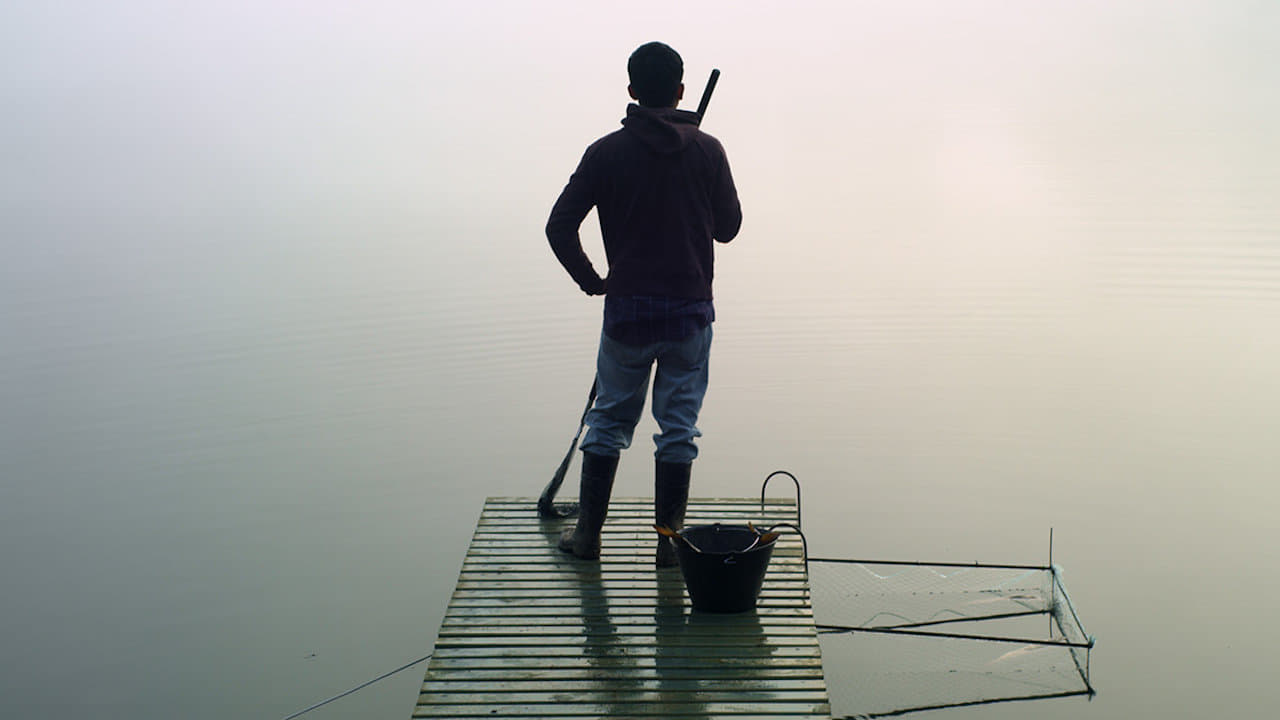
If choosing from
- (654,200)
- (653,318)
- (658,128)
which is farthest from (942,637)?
(658,128)

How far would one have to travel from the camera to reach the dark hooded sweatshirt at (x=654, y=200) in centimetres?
302

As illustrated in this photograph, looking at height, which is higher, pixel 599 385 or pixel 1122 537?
pixel 599 385

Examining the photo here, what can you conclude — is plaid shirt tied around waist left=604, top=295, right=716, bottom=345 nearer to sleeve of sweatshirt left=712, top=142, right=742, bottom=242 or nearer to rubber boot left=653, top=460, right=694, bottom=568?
sleeve of sweatshirt left=712, top=142, right=742, bottom=242

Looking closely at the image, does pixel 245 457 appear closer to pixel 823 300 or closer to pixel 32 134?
pixel 823 300

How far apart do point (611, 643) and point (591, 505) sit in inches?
20.6

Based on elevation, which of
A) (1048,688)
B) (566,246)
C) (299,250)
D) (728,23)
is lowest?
(1048,688)

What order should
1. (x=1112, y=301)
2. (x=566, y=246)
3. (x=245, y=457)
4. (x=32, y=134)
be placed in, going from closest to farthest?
1. (x=566, y=246)
2. (x=245, y=457)
3. (x=1112, y=301)
4. (x=32, y=134)

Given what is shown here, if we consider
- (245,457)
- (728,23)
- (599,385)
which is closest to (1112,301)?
(245,457)

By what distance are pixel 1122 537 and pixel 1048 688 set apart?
1.46 meters

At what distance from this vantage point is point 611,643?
9.71ft

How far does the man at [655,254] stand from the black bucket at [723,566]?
0.16m

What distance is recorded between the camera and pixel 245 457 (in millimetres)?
6605

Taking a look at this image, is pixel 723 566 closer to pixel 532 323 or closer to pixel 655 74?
pixel 655 74

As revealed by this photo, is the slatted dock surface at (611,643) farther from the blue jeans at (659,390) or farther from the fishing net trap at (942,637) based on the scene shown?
the fishing net trap at (942,637)
